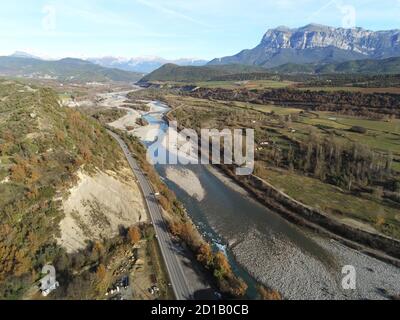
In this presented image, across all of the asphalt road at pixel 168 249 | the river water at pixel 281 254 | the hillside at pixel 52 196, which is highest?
the hillside at pixel 52 196

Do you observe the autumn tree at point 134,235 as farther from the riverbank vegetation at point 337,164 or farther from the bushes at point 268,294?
the riverbank vegetation at point 337,164

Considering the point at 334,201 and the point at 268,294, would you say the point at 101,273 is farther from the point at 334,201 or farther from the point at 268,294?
the point at 334,201

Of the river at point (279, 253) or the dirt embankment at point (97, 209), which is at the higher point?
the dirt embankment at point (97, 209)

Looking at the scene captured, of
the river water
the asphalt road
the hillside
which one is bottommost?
the river water

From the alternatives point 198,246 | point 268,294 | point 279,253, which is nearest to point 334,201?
point 279,253

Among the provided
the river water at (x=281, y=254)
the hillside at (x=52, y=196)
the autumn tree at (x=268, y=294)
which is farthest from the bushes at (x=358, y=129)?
the autumn tree at (x=268, y=294)

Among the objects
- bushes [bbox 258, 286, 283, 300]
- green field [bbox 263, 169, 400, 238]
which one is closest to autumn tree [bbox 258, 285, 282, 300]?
bushes [bbox 258, 286, 283, 300]

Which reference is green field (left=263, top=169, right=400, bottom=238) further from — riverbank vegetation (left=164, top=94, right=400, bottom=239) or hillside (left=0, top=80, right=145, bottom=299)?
hillside (left=0, top=80, right=145, bottom=299)
